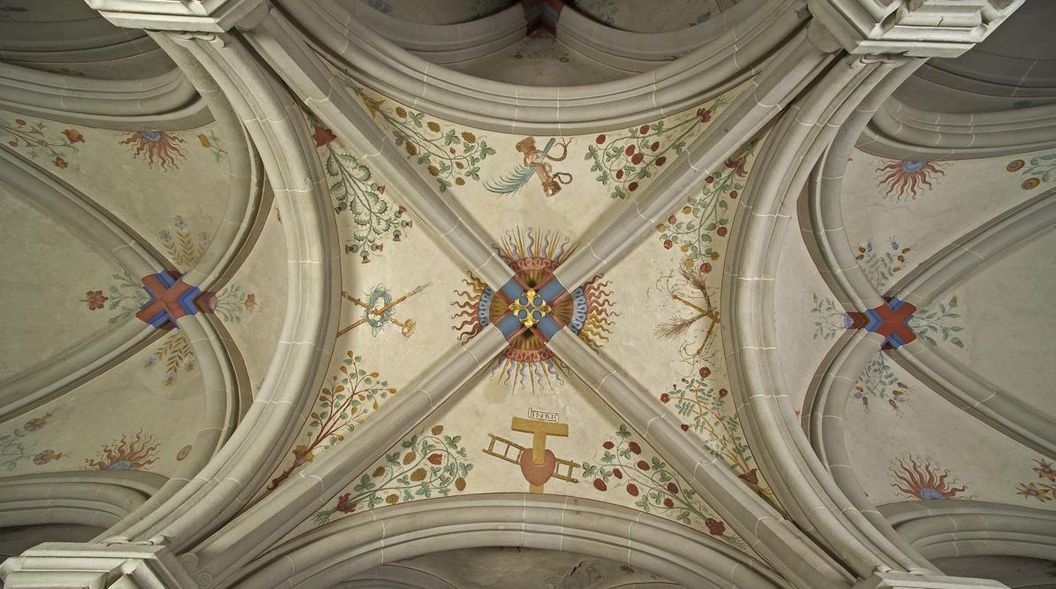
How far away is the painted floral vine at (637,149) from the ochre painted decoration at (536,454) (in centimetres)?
208

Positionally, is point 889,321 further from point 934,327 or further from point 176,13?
point 176,13

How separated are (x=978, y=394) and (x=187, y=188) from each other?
7314mm

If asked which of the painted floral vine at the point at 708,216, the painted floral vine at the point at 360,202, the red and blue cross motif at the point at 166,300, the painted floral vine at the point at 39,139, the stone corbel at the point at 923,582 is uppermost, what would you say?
the painted floral vine at the point at 39,139

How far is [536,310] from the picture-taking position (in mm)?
5672

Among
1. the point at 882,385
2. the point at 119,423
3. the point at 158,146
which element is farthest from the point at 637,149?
the point at 119,423

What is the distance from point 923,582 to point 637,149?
3.61 meters

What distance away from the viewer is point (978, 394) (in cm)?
596

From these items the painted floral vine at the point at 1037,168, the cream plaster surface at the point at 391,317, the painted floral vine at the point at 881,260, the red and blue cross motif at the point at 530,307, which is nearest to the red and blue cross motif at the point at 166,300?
the cream plaster surface at the point at 391,317

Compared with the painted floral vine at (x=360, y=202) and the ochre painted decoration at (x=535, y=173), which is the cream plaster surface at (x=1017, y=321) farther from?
the painted floral vine at (x=360, y=202)

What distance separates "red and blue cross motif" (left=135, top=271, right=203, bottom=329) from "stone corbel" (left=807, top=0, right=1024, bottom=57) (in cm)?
545

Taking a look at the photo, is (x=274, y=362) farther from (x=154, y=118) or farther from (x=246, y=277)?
(x=154, y=118)

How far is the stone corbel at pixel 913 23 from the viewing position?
325 cm

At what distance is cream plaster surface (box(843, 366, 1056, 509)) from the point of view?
219 inches

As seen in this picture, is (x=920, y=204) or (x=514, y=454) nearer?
(x=514, y=454)
